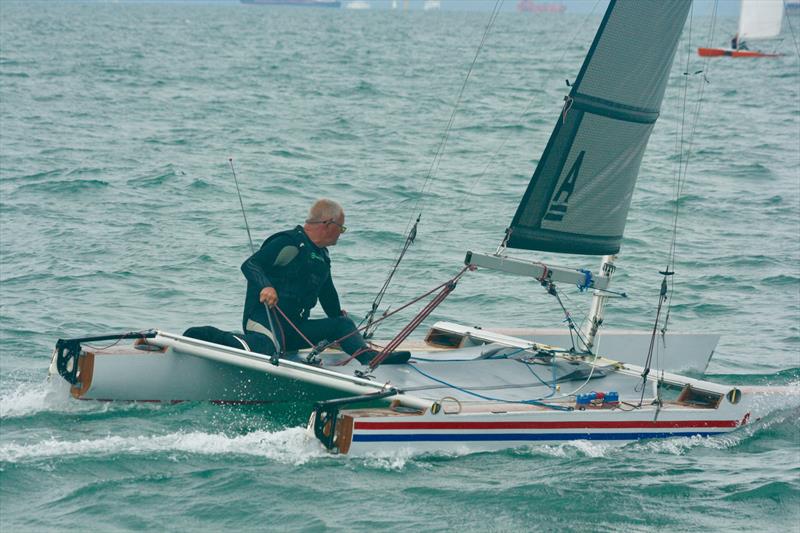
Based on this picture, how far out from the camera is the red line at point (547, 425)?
6.06 meters

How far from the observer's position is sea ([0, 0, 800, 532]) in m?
5.69

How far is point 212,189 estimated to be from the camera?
594 inches

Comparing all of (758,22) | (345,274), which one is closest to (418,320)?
(345,274)

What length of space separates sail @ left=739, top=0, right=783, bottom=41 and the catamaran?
41.1m

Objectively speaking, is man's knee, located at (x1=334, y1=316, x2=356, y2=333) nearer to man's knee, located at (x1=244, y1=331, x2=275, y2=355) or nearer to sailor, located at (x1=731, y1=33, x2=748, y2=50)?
man's knee, located at (x1=244, y1=331, x2=275, y2=355)

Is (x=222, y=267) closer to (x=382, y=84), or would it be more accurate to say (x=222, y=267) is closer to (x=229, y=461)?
(x=229, y=461)

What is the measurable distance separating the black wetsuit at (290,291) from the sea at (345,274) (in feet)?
1.54

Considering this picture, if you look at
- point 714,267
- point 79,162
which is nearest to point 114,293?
point 714,267

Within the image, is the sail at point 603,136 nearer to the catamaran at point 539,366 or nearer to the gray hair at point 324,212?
the catamaran at point 539,366

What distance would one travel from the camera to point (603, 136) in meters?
7.35

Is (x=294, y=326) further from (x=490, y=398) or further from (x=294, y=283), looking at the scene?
(x=490, y=398)

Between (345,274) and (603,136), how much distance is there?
4.17m

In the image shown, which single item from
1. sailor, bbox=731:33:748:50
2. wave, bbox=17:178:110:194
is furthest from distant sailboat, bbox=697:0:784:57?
wave, bbox=17:178:110:194

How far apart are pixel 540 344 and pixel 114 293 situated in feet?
12.6
